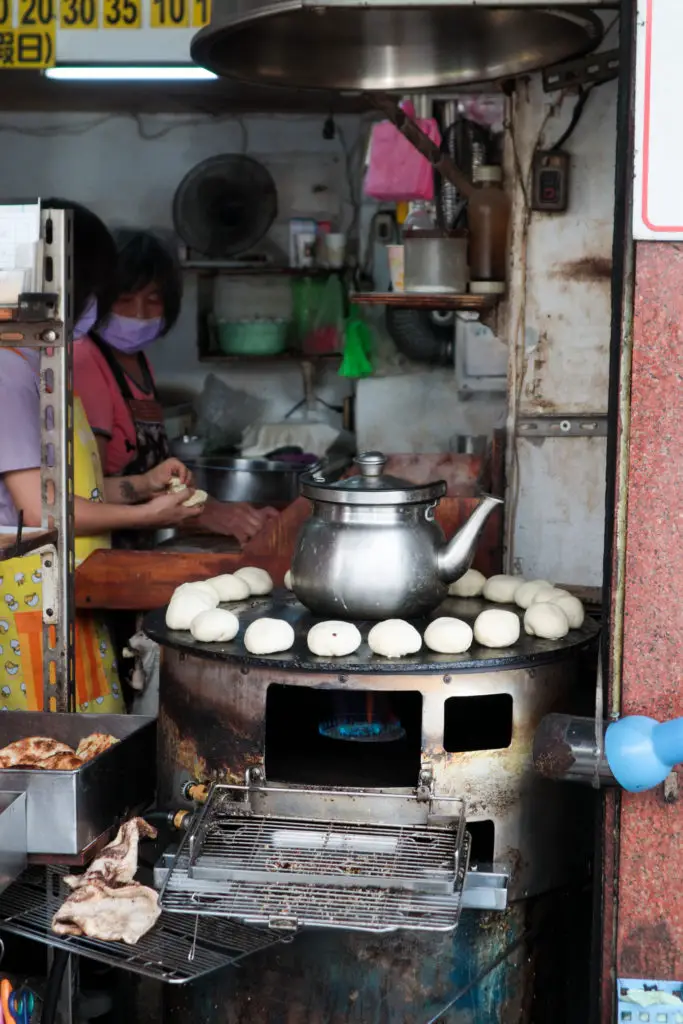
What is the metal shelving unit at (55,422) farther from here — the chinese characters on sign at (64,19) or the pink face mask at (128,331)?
the chinese characters on sign at (64,19)

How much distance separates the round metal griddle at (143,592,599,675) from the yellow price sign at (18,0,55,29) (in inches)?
132

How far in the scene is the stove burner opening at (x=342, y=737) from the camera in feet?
9.25

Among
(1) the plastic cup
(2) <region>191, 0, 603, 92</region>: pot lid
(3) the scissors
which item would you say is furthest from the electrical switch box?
(3) the scissors

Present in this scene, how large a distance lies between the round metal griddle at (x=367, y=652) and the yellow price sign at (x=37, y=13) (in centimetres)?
335

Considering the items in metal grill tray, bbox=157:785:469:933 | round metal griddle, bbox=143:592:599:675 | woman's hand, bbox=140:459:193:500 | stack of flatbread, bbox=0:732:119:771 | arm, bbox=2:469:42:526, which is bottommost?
metal grill tray, bbox=157:785:469:933

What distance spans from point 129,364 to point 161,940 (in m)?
3.47

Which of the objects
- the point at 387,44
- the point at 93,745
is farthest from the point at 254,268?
the point at 93,745

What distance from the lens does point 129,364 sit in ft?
18.1

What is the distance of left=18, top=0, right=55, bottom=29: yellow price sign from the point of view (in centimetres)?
533

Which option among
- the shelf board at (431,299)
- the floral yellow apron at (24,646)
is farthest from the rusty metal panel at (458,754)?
the shelf board at (431,299)

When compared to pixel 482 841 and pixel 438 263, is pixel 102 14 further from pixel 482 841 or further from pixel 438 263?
pixel 482 841

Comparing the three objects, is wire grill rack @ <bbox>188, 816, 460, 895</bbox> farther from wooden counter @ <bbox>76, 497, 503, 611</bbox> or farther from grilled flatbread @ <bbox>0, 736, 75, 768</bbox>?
wooden counter @ <bbox>76, 497, 503, 611</bbox>

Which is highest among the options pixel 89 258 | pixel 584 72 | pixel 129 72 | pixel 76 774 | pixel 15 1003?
pixel 129 72

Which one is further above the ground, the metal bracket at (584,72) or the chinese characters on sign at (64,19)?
the chinese characters on sign at (64,19)
